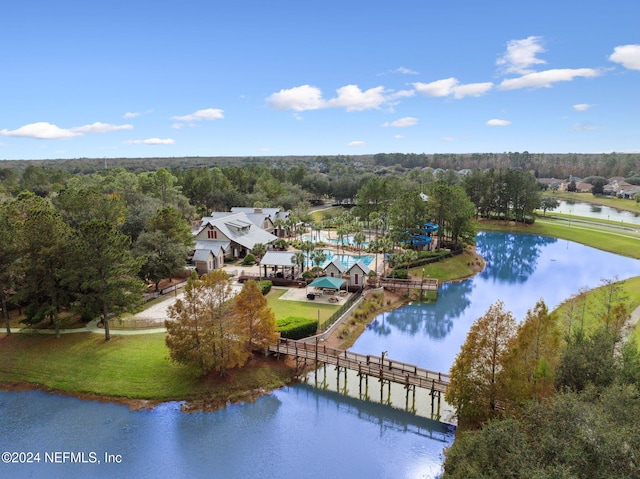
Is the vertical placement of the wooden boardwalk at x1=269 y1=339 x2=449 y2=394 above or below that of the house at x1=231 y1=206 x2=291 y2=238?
below

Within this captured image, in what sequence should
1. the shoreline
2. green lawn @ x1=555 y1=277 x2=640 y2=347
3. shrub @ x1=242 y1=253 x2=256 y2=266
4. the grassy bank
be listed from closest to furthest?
the shoreline → green lawn @ x1=555 y1=277 x2=640 y2=347 → shrub @ x1=242 y1=253 x2=256 y2=266 → the grassy bank

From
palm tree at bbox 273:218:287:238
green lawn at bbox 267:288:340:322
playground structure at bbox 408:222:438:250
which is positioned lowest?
green lawn at bbox 267:288:340:322

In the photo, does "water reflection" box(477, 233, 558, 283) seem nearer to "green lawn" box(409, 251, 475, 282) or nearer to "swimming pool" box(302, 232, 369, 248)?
"green lawn" box(409, 251, 475, 282)

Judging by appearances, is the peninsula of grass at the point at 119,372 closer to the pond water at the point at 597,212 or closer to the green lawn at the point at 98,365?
the green lawn at the point at 98,365

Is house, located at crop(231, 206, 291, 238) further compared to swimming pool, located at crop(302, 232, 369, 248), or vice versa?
house, located at crop(231, 206, 291, 238)

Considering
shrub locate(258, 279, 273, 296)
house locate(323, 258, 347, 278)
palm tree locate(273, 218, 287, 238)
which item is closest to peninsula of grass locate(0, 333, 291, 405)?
shrub locate(258, 279, 273, 296)

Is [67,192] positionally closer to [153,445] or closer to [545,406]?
[153,445]

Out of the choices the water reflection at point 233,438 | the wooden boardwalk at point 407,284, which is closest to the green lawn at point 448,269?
the wooden boardwalk at point 407,284
